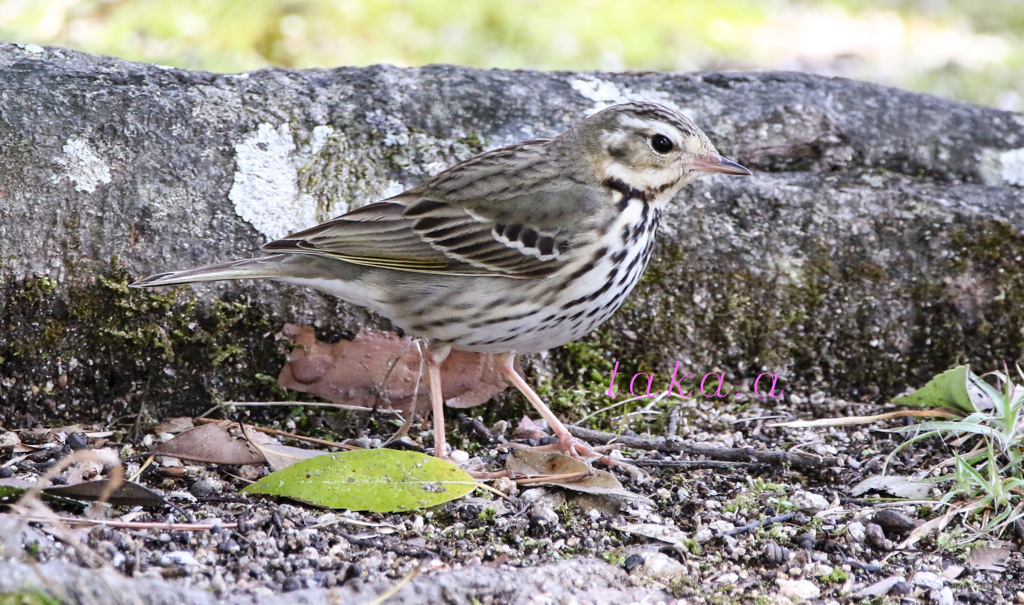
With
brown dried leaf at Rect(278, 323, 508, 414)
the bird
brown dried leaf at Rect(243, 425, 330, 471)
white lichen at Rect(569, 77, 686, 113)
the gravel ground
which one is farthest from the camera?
white lichen at Rect(569, 77, 686, 113)

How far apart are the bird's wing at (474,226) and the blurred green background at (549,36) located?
3.32m

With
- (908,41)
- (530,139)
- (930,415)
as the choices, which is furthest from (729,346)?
(908,41)

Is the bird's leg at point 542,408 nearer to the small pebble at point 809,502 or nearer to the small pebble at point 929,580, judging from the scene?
the small pebble at point 809,502

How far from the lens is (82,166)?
180 inches

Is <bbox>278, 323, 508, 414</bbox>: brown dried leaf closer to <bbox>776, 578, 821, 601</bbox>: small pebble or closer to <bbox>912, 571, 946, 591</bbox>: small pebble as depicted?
<bbox>776, 578, 821, 601</bbox>: small pebble

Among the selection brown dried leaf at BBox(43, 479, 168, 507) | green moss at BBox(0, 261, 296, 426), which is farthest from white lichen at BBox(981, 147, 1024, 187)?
brown dried leaf at BBox(43, 479, 168, 507)

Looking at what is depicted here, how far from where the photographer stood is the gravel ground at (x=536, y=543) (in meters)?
3.07

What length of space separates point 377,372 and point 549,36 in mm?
5369

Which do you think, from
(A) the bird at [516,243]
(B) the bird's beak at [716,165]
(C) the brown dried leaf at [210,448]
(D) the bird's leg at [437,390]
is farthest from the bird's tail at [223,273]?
(B) the bird's beak at [716,165]

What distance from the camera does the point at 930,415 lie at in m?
4.63

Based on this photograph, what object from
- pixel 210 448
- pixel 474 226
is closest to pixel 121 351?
pixel 210 448

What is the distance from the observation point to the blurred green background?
8.42 metres

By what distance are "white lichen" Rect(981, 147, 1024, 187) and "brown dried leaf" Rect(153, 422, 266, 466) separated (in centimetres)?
387

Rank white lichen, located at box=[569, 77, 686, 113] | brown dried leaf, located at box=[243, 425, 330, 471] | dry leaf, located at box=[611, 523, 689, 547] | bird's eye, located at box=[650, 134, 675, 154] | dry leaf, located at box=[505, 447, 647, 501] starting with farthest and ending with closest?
white lichen, located at box=[569, 77, 686, 113] < bird's eye, located at box=[650, 134, 675, 154] < brown dried leaf, located at box=[243, 425, 330, 471] < dry leaf, located at box=[505, 447, 647, 501] < dry leaf, located at box=[611, 523, 689, 547]
